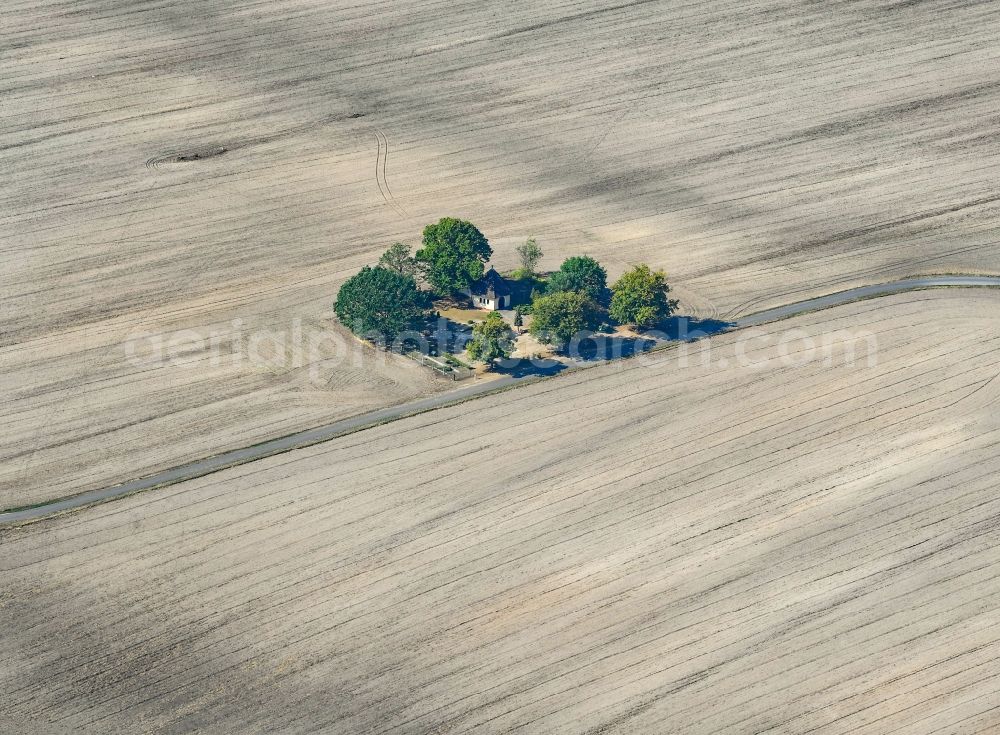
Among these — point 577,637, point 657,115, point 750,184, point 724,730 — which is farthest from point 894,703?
point 657,115

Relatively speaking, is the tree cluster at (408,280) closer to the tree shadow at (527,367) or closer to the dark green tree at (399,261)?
the dark green tree at (399,261)

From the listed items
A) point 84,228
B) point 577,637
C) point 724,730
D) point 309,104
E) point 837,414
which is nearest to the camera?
point 724,730

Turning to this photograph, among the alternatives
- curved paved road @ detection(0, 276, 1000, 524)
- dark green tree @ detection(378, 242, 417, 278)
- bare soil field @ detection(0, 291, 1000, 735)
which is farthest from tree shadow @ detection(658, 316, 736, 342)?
dark green tree @ detection(378, 242, 417, 278)

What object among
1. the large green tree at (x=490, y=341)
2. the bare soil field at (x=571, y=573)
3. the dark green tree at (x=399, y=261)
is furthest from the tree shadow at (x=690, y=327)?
the dark green tree at (x=399, y=261)

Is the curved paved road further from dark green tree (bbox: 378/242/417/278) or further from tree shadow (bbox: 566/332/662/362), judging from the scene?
dark green tree (bbox: 378/242/417/278)

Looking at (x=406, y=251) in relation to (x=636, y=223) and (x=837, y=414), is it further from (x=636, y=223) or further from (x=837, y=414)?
(x=837, y=414)

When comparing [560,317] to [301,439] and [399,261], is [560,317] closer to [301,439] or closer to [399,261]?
[399,261]
